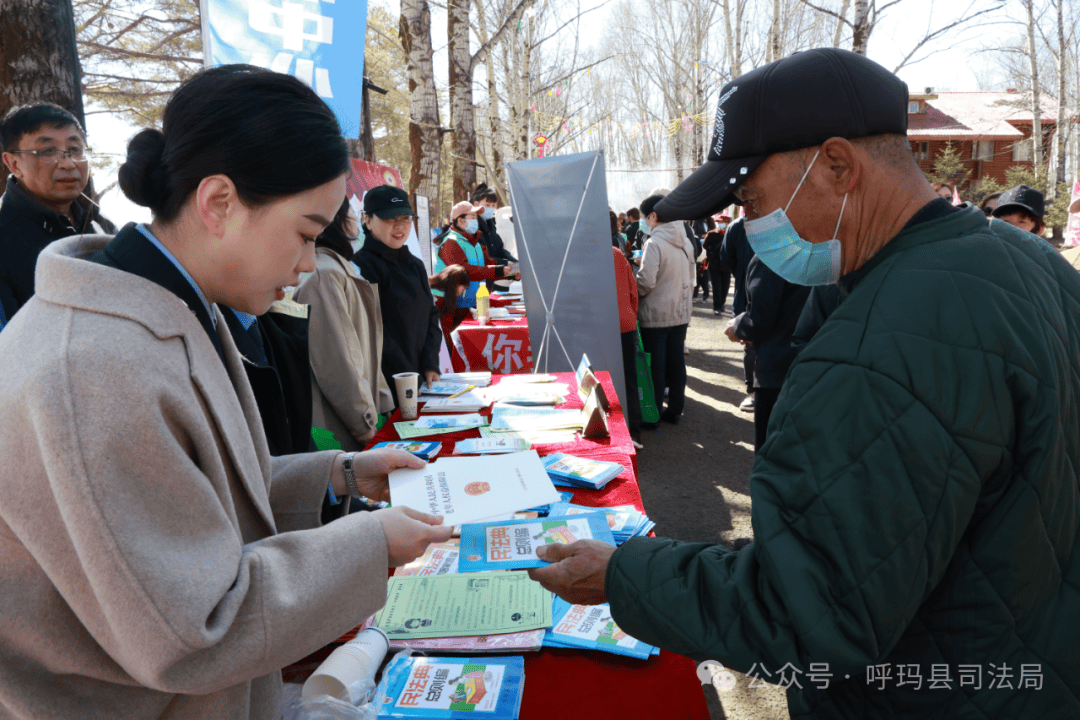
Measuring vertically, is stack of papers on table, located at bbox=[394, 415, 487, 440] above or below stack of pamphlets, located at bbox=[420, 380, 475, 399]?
below

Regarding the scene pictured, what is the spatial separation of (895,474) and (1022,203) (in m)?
4.50

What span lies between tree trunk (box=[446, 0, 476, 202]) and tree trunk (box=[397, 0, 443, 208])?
4.43ft

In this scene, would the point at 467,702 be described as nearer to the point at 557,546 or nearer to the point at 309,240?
the point at 557,546

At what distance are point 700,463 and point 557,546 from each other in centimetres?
376

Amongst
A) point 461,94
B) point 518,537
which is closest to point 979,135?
point 461,94

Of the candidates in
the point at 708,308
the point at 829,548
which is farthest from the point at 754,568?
the point at 708,308

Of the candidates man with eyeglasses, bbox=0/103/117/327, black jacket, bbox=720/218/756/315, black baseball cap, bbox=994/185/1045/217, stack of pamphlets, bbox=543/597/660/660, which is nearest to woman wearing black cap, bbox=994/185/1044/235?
black baseball cap, bbox=994/185/1045/217

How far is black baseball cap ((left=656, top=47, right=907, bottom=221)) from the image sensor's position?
36.9 inches

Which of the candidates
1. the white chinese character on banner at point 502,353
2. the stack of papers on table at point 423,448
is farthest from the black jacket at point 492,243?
the stack of papers on table at point 423,448

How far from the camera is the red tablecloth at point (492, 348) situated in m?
5.30

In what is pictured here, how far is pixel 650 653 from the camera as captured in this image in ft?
3.89

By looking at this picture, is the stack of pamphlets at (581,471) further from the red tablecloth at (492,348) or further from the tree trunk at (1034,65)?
the tree trunk at (1034,65)

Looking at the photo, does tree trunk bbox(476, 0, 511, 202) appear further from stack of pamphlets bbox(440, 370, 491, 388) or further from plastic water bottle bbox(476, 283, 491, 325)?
stack of pamphlets bbox(440, 370, 491, 388)

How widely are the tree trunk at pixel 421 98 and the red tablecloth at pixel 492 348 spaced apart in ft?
10.7
